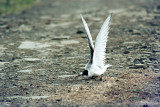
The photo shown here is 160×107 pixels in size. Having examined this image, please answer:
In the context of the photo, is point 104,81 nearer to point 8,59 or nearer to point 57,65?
point 57,65

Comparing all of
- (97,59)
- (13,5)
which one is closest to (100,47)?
(97,59)

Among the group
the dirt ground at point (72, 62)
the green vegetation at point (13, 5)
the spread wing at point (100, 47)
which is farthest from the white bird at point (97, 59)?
the green vegetation at point (13, 5)

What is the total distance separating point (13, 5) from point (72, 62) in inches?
372

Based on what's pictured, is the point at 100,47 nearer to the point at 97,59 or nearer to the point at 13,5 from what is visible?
the point at 97,59

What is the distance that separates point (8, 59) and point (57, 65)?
1.14 meters

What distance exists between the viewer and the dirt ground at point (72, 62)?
491 centimetres

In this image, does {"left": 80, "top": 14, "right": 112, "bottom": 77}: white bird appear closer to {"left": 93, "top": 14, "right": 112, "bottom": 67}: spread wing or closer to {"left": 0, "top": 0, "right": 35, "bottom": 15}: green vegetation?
{"left": 93, "top": 14, "right": 112, "bottom": 67}: spread wing

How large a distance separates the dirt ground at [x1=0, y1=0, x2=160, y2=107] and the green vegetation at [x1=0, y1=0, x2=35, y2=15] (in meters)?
1.46

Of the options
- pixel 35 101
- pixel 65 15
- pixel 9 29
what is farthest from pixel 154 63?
pixel 65 15

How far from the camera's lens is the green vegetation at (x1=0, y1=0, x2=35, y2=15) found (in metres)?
14.5

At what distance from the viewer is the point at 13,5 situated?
15664mm

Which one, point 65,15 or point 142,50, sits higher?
point 142,50

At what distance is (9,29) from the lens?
423 inches

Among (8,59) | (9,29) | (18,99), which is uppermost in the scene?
(18,99)
